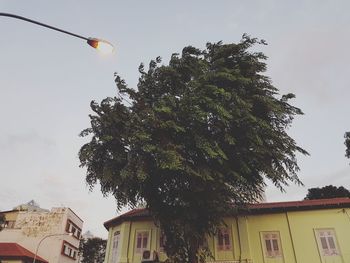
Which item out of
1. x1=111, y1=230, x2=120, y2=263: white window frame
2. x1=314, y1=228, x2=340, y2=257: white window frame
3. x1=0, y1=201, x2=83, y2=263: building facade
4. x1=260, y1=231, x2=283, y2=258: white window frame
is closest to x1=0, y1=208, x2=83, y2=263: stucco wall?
x1=0, y1=201, x2=83, y2=263: building facade

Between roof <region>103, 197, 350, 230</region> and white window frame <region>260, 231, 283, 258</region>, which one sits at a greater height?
roof <region>103, 197, 350, 230</region>

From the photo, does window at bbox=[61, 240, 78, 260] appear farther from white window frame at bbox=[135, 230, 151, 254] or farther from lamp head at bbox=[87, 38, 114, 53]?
lamp head at bbox=[87, 38, 114, 53]

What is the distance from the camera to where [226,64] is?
17.5 metres

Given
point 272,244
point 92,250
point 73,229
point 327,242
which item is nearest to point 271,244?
point 272,244

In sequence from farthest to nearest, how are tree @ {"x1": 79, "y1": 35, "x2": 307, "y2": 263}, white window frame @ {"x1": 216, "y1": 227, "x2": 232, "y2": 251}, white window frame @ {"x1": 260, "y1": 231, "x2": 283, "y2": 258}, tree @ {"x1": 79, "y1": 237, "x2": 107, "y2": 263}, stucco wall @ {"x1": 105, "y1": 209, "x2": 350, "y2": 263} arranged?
tree @ {"x1": 79, "y1": 237, "x2": 107, "y2": 263} < white window frame @ {"x1": 216, "y1": 227, "x2": 232, "y2": 251} < white window frame @ {"x1": 260, "y1": 231, "x2": 283, "y2": 258} < stucco wall @ {"x1": 105, "y1": 209, "x2": 350, "y2": 263} < tree @ {"x1": 79, "y1": 35, "x2": 307, "y2": 263}

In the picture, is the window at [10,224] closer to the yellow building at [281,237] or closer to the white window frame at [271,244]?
the yellow building at [281,237]

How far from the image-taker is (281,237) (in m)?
19.1

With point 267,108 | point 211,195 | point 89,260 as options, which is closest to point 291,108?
point 267,108

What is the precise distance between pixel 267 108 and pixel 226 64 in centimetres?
373

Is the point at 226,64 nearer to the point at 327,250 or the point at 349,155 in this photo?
the point at 327,250

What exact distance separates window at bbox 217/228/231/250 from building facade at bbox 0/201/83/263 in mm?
20053

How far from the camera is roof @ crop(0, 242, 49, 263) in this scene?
93.5 ft

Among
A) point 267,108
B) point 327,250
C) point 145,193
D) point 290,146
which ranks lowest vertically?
point 327,250

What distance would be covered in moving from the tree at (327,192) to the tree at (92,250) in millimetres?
32986
